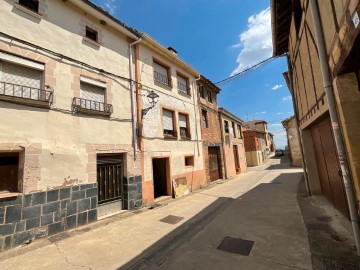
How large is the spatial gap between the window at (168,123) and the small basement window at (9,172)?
6119 mm

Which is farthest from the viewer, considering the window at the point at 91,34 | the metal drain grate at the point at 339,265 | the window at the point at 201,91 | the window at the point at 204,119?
the window at the point at 201,91

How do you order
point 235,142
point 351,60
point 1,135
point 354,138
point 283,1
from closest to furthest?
point 351,60 < point 354,138 < point 1,135 < point 283,1 < point 235,142

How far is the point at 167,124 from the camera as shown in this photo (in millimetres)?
10414

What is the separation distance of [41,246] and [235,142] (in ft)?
56.6

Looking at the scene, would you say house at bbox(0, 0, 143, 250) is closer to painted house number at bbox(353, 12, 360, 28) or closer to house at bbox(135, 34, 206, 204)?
house at bbox(135, 34, 206, 204)

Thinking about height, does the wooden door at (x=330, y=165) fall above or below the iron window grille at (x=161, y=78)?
below

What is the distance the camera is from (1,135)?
4711 mm

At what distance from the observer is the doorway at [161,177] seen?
392 inches

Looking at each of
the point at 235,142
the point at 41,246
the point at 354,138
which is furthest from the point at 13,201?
the point at 235,142

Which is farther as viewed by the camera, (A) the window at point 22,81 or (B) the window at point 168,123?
(B) the window at point 168,123

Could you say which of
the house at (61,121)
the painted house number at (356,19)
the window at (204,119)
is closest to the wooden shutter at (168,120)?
the house at (61,121)

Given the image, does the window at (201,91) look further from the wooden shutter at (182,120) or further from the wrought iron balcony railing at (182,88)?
the wooden shutter at (182,120)

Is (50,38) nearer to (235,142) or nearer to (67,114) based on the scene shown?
(67,114)

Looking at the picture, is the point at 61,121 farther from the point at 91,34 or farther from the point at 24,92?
the point at 91,34
